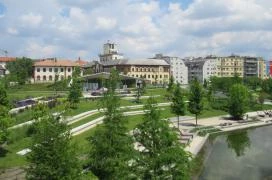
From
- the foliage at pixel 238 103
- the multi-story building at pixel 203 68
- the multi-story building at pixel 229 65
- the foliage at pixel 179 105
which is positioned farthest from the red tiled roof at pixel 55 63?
the multi-story building at pixel 229 65

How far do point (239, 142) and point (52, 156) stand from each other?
42565 millimetres

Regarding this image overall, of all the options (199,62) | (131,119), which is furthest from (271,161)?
(199,62)

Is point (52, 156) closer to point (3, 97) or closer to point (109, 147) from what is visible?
point (109, 147)

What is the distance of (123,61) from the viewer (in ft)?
482

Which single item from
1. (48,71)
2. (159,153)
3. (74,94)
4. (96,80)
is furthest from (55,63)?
(159,153)

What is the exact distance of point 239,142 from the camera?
5888cm

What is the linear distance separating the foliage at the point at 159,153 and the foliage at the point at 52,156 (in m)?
4.07

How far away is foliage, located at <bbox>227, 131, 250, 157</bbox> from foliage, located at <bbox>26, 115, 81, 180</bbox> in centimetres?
3324

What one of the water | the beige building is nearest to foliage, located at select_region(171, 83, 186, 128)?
the water

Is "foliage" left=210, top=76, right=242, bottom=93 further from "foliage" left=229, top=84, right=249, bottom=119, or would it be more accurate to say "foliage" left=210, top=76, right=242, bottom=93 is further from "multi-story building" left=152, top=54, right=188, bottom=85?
"multi-story building" left=152, top=54, right=188, bottom=85

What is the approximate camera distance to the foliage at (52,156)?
69.4 feet

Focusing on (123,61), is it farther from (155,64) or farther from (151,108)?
(151,108)

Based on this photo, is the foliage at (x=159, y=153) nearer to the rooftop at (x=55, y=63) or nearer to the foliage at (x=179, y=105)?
the foliage at (x=179, y=105)

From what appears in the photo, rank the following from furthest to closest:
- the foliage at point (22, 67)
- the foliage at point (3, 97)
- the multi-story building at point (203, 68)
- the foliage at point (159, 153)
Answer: the multi-story building at point (203, 68) → the foliage at point (22, 67) → the foliage at point (3, 97) → the foliage at point (159, 153)
